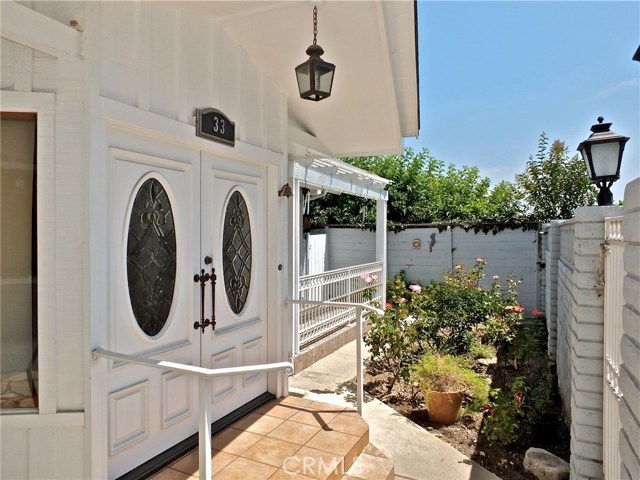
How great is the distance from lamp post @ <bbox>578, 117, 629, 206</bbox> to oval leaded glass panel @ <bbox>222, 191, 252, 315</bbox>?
3.16 m

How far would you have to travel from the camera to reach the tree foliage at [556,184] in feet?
33.0

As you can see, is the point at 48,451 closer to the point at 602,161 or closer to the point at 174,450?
the point at 174,450

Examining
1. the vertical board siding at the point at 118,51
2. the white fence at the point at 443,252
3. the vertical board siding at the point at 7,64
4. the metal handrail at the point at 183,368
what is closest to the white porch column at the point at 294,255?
the vertical board siding at the point at 118,51

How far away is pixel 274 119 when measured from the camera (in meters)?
3.86

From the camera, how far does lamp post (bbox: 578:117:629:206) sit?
3621 millimetres

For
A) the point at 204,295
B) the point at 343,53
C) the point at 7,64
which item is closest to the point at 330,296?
the point at 204,295

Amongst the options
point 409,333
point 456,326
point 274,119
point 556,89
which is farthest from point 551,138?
point 274,119

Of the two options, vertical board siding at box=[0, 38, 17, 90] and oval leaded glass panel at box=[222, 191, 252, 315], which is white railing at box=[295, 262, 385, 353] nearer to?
oval leaded glass panel at box=[222, 191, 252, 315]

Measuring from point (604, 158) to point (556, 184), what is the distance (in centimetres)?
744

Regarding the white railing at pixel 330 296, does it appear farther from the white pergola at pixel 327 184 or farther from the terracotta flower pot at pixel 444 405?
the terracotta flower pot at pixel 444 405

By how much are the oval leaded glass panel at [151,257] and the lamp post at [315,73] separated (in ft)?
4.18

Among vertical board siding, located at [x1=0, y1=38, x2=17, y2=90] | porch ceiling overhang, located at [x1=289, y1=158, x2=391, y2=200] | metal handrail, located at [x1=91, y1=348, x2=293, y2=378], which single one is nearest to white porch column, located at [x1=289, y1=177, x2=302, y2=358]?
porch ceiling overhang, located at [x1=289, y1=158, x2=391, y2=200]

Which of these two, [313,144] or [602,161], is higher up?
[313,144]

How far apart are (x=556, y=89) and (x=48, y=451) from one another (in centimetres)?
1876
